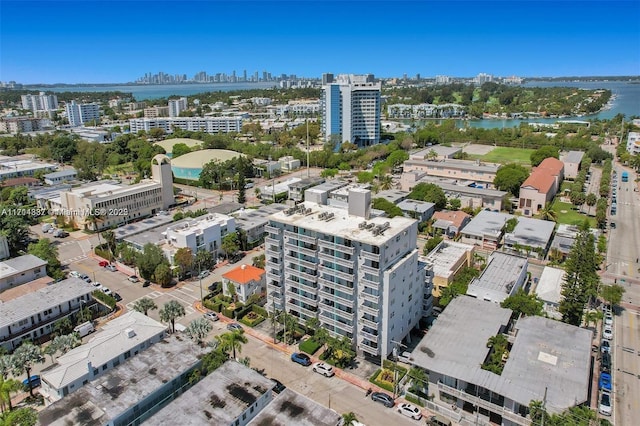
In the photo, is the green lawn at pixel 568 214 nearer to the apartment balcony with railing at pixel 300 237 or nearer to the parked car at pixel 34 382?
the apartment balcony with railing at pixel 300 237

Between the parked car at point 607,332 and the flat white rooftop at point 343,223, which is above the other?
the flat white rooftop at point 343,223

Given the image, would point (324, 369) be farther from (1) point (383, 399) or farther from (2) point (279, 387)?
(1) point (383, 399)

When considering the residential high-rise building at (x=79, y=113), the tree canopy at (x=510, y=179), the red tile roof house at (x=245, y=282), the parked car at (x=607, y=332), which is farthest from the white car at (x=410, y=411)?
the residential high-rise building at (x=79, y=113)

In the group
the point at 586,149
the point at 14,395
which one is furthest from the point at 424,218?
the point at 586,149

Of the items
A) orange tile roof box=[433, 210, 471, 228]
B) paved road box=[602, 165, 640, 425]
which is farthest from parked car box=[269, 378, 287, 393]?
orange tile roof box=[433, 210, 471, 228]

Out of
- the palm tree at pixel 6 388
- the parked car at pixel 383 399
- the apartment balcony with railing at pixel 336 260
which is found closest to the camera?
the palm tree at pixel 6 388

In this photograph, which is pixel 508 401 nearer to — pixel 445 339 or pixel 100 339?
pixel 445 339
